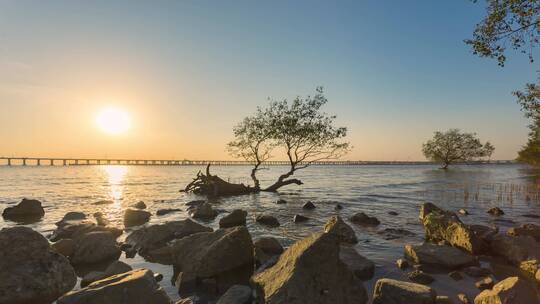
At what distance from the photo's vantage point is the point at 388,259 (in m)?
12.5

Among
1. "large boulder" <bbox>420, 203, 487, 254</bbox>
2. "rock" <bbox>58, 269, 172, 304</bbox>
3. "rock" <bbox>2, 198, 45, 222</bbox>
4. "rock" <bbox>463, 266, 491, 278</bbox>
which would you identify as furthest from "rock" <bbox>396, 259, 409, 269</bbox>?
"rock" <bbox>2, 198, 45, 222</bbox>

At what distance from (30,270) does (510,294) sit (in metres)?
12.3

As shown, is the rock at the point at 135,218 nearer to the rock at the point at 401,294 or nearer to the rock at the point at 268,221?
the rock at the point at 268,221

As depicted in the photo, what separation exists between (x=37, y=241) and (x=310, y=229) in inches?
525

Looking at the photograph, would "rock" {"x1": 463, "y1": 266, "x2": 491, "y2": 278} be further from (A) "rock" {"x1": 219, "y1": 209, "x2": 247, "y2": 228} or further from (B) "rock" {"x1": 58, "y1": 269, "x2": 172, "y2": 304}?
(A) "rock" {"x1": 219, "y1": 209, "x2": 247, "y2": 228}

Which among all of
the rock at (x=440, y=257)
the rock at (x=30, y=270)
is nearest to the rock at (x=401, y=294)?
the rock at (x=440, y=257)

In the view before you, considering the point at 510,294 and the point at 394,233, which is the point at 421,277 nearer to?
the point at 510,294

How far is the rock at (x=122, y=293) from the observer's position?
7.39m

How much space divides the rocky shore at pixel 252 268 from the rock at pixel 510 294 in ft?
0.07

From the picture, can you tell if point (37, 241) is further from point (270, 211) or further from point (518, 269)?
point (270, 211)

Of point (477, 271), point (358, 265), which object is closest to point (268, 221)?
point (358, 265)

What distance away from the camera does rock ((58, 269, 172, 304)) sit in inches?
291

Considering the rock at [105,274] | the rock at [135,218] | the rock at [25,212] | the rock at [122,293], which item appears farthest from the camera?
the rock at [25,212]

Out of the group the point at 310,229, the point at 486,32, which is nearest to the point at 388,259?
the point at 310,229
